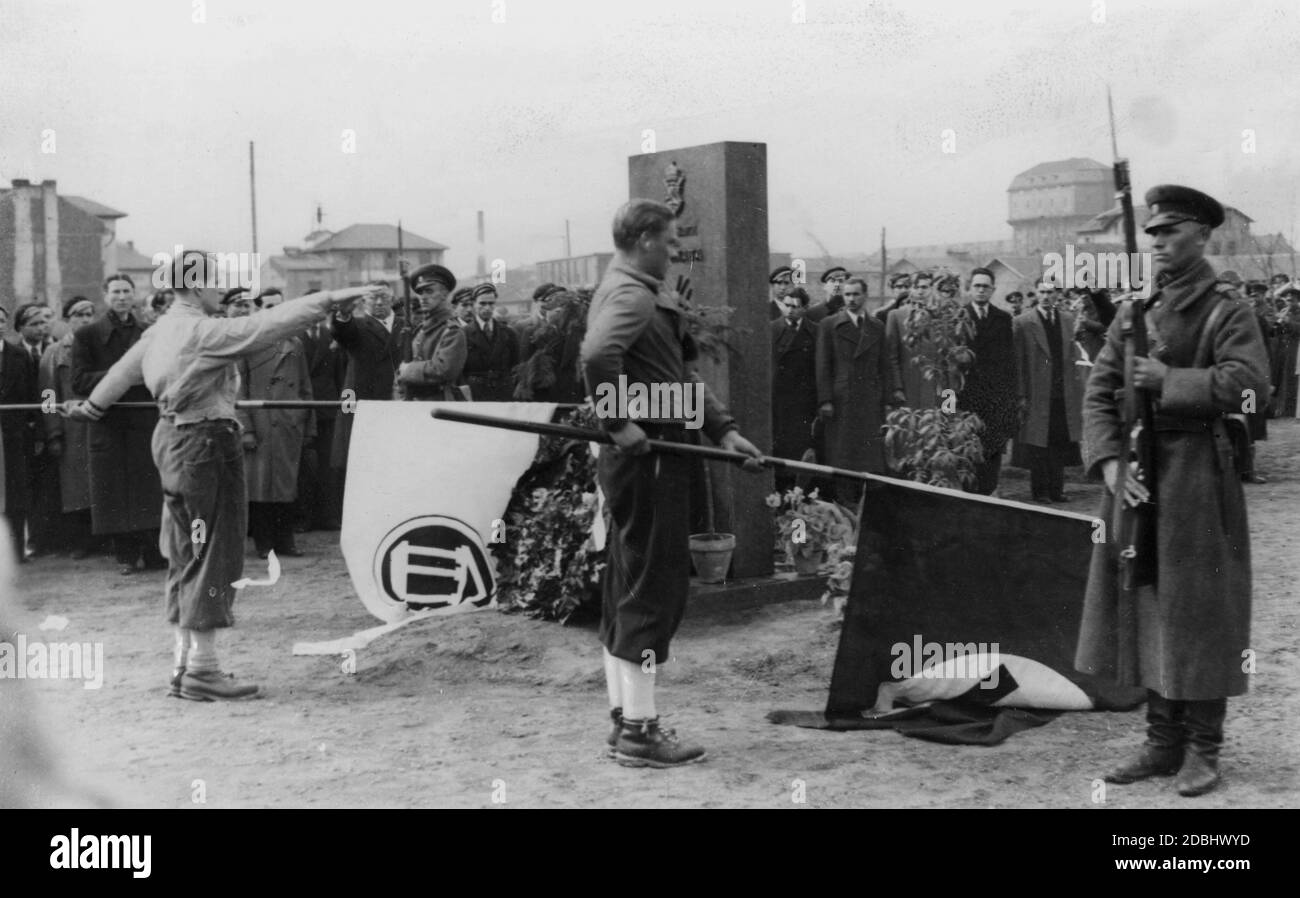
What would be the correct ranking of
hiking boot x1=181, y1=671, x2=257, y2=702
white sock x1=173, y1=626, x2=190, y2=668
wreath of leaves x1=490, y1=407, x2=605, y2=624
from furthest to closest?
wreath of leaves x1=490, y1=407, x2=605, y2=624 < white sock x1=173, y1=626, x2=190, y2=668 < hiking boot x1=181, y1=671, x2=257, y2=702

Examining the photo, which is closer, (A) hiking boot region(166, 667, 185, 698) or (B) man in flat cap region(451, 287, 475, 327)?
(A) hiking boot region(166, 667, 185, 698)

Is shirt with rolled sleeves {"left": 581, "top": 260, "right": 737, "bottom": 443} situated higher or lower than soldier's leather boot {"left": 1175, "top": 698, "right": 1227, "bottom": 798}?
higher

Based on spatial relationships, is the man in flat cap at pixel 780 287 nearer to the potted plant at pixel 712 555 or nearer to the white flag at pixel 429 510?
the potted plant at pixel 712 555

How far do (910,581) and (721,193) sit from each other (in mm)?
3343

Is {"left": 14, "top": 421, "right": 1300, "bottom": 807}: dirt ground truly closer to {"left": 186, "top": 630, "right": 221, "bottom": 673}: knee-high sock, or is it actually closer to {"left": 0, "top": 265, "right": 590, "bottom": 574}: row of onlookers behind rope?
{"left": 186, "top": 630, "right": 221, "bottom": 673}: knee-high sock

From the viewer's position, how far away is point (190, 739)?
6293 millimetres

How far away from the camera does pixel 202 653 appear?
280 inches

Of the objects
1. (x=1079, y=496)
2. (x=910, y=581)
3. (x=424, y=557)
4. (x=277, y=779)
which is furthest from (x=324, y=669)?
(x=1079, y=496)

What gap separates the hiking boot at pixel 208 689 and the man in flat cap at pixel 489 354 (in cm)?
473

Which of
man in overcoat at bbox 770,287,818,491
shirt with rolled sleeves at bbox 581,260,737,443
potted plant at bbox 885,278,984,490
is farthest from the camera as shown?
man in overcoat at bbox 770,287,818,491

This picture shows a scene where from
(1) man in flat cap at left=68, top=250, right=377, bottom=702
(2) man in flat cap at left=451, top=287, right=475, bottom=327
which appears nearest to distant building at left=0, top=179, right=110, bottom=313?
(2) man in flat cap at left=451, top=287, right=475, bottom=327

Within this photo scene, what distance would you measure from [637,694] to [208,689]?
7.94 ft

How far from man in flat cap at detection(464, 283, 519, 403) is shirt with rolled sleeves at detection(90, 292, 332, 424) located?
4478mm

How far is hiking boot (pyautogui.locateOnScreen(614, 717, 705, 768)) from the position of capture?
5.71 metres
